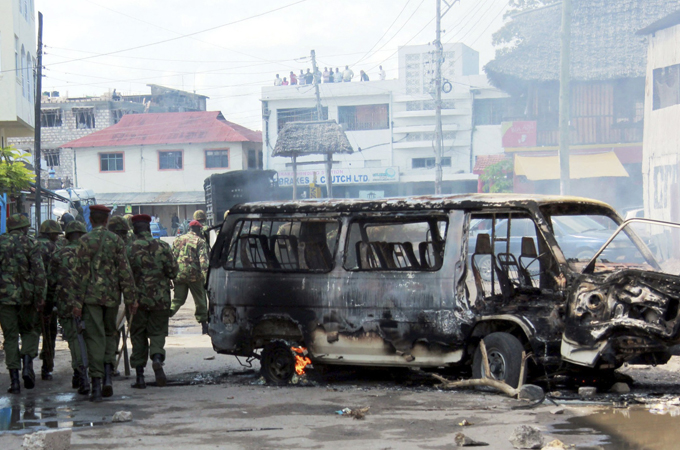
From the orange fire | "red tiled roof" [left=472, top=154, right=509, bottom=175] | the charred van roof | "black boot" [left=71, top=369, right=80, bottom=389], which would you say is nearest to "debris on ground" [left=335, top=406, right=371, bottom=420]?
the orange fire

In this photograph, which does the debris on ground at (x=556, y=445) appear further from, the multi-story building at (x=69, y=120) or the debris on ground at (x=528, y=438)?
the multi-story building at (x=69, y=120)

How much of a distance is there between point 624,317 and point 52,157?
58.9 meters

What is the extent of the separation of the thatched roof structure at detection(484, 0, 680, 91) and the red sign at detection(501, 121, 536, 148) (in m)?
2.08

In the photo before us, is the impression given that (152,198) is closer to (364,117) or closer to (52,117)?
(52,117)

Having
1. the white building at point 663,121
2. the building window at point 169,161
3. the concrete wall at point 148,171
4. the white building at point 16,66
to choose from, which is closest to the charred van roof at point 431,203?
the white building at point 16,66

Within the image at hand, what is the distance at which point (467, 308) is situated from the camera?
298 inches

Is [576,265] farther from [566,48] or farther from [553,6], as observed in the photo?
[553,6]

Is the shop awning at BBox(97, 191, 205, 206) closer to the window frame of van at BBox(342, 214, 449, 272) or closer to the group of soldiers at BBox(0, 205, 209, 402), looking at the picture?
the group of soldiers at BBox(0, 205, 209, 402)

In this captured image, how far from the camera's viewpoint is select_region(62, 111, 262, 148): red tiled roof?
2138 inches

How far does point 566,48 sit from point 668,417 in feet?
62.0

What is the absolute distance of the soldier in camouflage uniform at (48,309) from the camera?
364 inches

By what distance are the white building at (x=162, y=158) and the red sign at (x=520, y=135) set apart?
20030mm

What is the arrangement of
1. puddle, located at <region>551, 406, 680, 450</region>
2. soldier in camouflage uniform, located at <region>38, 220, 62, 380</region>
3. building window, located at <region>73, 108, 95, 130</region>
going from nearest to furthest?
puddle, located at <region>551, 406, 680, 450</region>, soldier in camouflage uniform, located at <region>38, 220, 62, 380</region>, building window, located at <region>73, 108, 95, 130</region>

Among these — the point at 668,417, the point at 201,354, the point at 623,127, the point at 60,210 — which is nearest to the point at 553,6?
the point at 623,127
